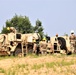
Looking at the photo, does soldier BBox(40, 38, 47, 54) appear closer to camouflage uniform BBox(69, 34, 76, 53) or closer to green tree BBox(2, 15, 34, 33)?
camouflage uniform BBox(69, 34, 76, 53)

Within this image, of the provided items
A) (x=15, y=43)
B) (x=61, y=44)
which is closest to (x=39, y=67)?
(x=15, y=43)

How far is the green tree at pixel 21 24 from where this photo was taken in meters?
46.7

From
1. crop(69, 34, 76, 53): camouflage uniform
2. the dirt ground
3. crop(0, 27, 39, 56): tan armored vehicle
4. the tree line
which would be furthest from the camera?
the tree line

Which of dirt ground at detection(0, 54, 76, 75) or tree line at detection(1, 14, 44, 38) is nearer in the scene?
dirt ground at detection(0, 54, 76, 75)

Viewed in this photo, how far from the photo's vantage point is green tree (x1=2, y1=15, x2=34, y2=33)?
153 feet

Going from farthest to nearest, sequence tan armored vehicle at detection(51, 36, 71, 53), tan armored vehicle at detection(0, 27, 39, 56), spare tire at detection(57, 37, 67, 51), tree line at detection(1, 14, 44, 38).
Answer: tree line at detection(1, 14, 44, 38) < spare tire at detection(57, 37, 67, 51) < tan armored vehicle at detection(51, 36, 71, 53) < tan armored vehicle at detection(0, 27, 39, 56)

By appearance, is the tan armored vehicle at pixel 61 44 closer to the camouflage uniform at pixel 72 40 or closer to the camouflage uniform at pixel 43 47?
the camouflage uniform at pixel 72 40

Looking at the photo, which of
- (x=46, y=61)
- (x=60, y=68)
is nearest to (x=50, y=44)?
(x=46, y=61)

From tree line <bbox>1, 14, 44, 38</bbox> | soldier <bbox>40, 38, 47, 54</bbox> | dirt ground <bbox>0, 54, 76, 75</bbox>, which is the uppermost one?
tree line <bbox>1, 14, 44, 38</bbox>

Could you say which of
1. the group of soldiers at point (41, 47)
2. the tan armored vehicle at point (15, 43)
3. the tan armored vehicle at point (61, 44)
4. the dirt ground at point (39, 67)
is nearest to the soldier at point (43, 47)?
the group of soldiers at point (41, 47)

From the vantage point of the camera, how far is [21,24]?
48.2 meters

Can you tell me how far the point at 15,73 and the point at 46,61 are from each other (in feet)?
9.75

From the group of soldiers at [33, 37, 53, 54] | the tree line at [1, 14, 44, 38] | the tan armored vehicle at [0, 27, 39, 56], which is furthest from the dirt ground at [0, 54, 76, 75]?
the tree line at [1, 14, 44, 38]

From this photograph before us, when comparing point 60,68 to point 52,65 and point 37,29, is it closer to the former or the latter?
point 52,65
